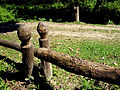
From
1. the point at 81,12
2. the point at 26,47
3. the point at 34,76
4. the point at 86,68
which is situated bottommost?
the point at 34,76

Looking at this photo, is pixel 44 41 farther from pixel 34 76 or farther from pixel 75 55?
pixel 75 55

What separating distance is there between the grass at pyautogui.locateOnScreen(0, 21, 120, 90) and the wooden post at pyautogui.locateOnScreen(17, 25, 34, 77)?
47 cm

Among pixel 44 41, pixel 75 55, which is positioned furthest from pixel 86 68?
pixel 75 55

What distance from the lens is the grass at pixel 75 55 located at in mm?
2992

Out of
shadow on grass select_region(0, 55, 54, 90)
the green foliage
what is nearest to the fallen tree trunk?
shadow on grass select_region(0, 55, 54, 90)

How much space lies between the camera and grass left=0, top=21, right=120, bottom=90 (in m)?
2.99

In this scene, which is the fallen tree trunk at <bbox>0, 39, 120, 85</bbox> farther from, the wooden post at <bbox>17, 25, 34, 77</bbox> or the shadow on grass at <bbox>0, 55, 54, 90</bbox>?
the shadow on grass at <bbox>0, 55, 54, 90</bbox>

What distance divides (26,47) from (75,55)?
2.41 meters

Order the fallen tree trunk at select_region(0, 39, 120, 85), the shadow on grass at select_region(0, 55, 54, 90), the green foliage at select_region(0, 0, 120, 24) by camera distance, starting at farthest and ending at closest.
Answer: the green foliage at select_region(0, 0, 120, 24) < the shadow on grass at select_region(0, 55, 54, 90) < the fallen tree trunk at select_region(0, 39, 120, 85)

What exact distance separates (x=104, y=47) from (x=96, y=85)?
8.75 feet

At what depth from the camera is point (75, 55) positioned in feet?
15.0

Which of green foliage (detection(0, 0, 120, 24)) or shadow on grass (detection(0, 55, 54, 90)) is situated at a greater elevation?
green foliage (detection(0, 0, 120, 24))

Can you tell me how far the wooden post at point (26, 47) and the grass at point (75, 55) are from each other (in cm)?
47

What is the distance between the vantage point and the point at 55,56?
2.21 metres
